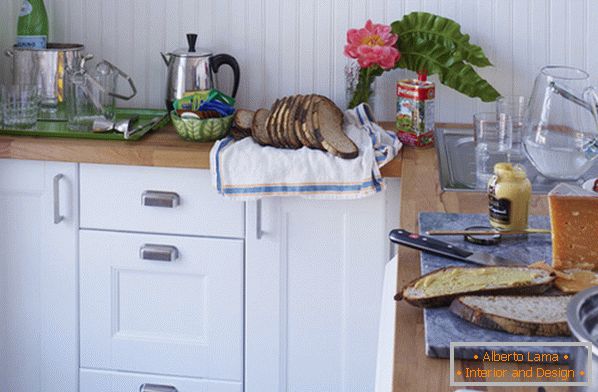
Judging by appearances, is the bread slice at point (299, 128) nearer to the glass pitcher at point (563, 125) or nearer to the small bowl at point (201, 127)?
the small bowl at point (201, 127)

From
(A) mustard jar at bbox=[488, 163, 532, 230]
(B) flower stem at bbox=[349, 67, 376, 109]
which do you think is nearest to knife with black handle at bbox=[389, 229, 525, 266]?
(A) mustard jar at bbox=[488, 163, 532, 230]

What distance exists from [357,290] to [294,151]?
0.40 metres

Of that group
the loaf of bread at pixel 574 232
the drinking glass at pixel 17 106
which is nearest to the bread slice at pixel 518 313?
the loaf of bread at pixel 574 232

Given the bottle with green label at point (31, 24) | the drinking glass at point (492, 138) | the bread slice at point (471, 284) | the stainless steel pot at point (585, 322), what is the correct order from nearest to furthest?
the stainless steel pot at point (585, 322), the bread slice at point (471, 284), the drinking glass at point (492, 138), the bottle with green label at point (31, 24)

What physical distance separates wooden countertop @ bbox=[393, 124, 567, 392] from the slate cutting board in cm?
2

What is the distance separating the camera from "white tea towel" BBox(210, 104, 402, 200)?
2.48m

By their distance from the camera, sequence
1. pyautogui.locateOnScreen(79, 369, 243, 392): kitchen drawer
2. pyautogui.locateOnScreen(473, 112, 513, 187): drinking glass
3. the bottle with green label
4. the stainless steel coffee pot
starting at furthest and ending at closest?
1. the bottle with green label
2. the stainless steel coffee pot
3. pyautogui.locateOnScreen(79, 369, 243, 392): kitchen drawer
4. pyautogui.locateOnScreen(473, 112, 513, 187): drinking glass

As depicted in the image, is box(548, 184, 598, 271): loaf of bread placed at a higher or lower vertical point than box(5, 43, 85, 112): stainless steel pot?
lower

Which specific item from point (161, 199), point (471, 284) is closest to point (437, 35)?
point (161, 199)

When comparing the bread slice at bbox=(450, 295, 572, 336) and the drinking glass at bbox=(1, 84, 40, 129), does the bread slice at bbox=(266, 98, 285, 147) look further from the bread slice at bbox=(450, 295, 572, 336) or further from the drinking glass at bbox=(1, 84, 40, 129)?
the bread slice at bbox=(450, 295, 572, 336)

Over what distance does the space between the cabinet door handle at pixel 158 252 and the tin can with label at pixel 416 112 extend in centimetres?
66

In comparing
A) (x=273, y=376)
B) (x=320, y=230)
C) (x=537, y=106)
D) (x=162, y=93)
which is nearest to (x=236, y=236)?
(x=320, y=230)

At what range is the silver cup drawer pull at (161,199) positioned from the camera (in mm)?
2637

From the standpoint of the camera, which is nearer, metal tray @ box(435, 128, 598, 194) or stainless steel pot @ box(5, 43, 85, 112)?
metal tray @ box(435, 128, 598, 194)
